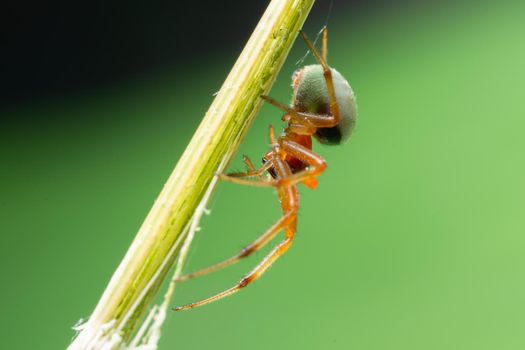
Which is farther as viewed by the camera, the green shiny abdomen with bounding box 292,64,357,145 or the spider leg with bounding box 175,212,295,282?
the green shiny abdomen with bounding box 292,64,357,145

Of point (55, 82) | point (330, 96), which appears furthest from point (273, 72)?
point (55, 82)

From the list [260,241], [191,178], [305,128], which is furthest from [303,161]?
[191,178]

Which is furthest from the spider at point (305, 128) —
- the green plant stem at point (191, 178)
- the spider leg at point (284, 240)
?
the green plant stem at point (191, 178)

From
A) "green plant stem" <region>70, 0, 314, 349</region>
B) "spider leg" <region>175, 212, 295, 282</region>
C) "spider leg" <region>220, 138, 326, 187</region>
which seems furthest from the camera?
"spider leg" <region>220, 138, 326, 187</region>

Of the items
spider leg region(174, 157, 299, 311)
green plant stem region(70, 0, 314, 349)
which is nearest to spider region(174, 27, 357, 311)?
spider leg region(174, 157, 299, 311)

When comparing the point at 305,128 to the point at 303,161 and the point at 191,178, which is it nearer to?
the point at 303,161

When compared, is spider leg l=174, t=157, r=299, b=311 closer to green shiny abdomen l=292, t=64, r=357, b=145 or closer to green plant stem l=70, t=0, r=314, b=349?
green shiny abdomen l=292, t=64, r=357, b=145

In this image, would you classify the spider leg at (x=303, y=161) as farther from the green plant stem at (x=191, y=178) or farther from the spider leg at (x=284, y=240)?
the green plant stem at (x=191, y=178)
